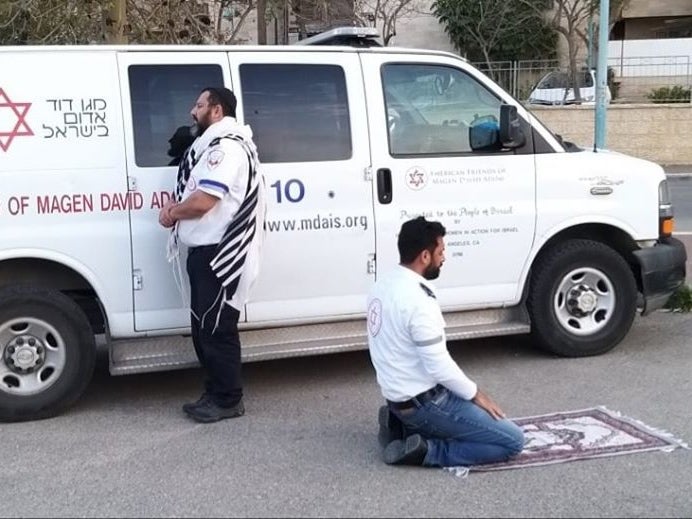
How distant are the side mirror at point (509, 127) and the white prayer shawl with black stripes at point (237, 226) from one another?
176 cm

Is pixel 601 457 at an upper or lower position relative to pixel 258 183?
lower

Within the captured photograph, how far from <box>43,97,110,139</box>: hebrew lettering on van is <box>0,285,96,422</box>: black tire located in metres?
0.93

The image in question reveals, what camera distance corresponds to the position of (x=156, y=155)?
5.38 metres

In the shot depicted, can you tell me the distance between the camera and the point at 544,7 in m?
30.2

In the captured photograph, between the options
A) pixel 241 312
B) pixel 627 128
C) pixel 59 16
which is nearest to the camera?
pixel 241 312

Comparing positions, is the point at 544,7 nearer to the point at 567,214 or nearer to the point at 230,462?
the point at 567,214

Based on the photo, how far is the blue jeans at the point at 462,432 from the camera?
14.4ft

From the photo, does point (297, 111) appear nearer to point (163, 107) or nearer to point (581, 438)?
point (163, 107)

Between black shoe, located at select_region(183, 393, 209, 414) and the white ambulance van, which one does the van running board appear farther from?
black shoe, located at select_region(183, 393, 209, 414)

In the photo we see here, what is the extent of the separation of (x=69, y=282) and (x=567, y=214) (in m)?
3.34

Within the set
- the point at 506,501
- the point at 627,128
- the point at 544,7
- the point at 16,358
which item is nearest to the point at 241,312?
the point at 16,358

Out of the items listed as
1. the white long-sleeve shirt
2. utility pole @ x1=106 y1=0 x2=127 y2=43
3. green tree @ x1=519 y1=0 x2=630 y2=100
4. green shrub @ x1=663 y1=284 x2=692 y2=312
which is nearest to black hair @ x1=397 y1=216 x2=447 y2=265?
the white long-sleeve shirt

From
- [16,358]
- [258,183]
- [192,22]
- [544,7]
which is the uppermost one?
[544,7]

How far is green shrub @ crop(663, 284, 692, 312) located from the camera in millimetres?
7699
